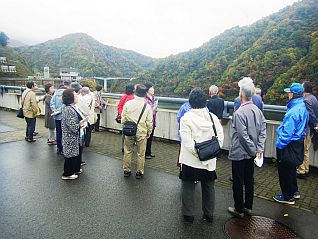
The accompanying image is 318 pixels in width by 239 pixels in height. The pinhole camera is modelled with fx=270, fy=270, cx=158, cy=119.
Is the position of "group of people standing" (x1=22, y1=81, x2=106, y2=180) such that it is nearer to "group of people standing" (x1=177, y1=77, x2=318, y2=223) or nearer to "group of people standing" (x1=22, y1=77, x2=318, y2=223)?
"group of people standing" (x1=22, y1=77, x2=318, y2=223)

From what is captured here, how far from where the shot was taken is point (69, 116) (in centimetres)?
502

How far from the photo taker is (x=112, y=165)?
5973 mm

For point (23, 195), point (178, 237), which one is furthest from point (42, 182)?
point (178, 237)

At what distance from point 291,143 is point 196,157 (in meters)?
1.64

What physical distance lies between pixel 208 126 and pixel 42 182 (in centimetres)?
327

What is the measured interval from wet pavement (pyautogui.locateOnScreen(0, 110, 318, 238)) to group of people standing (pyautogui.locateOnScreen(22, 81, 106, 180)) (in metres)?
0.42

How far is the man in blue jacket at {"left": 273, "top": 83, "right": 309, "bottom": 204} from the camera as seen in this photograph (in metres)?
4.03

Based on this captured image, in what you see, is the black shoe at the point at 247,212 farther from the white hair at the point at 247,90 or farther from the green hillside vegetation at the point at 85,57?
the green hillside vegetation at the point at 85,57

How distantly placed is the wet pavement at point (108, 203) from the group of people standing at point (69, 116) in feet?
1.36

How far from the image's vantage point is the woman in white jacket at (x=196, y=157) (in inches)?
139

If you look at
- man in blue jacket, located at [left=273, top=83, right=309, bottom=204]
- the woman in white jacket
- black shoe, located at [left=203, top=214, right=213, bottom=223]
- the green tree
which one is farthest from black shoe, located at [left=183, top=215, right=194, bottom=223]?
the green tree

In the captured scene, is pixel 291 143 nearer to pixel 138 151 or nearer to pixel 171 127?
pixel 138 151

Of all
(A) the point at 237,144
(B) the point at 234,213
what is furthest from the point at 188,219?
(A) the point at 237,144

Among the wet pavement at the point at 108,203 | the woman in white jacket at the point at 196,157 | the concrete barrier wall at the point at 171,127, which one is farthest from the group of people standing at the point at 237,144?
the concrete barrier wall at the point at 171,127
